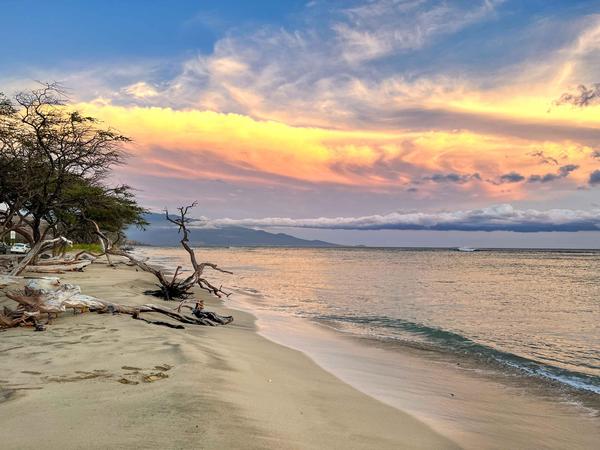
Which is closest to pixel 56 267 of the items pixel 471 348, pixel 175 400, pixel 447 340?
pixel 447 340

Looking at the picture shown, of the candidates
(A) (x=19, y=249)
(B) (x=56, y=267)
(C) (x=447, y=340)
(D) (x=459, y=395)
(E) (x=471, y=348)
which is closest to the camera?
(D) (x=459, y=395)

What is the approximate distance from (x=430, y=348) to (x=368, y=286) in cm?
2108

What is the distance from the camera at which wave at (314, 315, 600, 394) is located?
34.6 ft

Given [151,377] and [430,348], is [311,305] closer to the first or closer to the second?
[430,348]

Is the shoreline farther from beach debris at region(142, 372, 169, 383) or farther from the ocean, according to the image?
beach debris at region(142, 372, 169, 383)

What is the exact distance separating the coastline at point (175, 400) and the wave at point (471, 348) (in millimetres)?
5454

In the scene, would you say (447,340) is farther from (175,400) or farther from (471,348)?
(175,400)

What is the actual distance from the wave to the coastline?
545 centimetres

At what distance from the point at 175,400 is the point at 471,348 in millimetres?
10861

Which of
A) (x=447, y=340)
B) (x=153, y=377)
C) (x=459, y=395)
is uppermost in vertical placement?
(x=153, y=377)

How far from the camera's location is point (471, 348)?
1404 cm

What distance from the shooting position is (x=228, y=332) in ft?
42.7

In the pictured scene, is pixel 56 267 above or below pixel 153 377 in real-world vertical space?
below

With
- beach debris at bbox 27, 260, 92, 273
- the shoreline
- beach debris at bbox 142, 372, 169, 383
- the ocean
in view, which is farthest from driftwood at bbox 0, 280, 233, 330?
beach debris at bbox 27, 260, 92, 273
